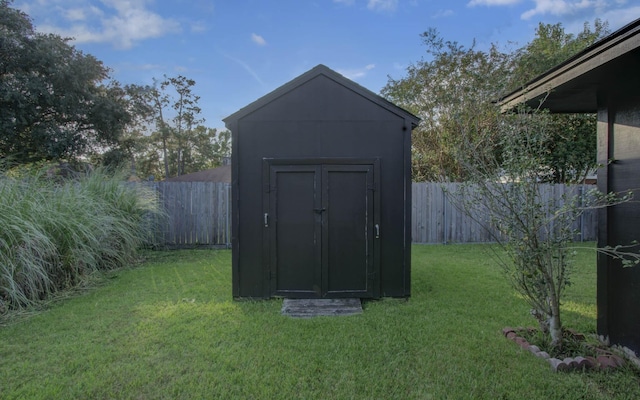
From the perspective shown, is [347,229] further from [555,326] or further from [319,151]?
[555,326]

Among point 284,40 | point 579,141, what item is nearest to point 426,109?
point 579,141

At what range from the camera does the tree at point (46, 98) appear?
10.7 m

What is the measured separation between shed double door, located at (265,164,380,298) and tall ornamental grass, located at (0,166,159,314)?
2.96 m

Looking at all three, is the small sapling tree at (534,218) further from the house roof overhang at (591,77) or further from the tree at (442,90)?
the tree at (442,90)

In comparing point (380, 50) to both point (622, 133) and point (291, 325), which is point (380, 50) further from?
point (291, 325)

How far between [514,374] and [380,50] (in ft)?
26.9

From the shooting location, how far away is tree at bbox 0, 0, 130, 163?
35.1ft

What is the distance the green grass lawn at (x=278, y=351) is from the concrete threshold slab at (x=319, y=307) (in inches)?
6.0

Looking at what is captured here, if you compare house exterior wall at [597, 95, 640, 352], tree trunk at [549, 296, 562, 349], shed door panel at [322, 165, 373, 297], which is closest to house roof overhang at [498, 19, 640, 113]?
house exterior wall at [597, 95, 640, 352]

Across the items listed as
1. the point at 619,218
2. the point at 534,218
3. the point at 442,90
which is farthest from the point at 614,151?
the point at 442,90

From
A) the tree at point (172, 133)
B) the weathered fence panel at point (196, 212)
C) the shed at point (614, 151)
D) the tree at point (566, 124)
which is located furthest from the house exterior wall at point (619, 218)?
the tree at point (172, 133)

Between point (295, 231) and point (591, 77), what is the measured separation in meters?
3.37

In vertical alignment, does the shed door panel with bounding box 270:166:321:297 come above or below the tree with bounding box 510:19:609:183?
below

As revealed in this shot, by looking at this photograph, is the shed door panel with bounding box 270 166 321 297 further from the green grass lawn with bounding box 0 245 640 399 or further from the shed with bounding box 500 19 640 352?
the shed with bounding box 500 19 640 352
